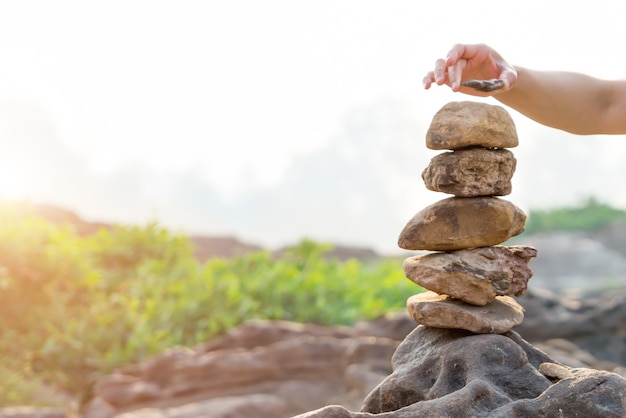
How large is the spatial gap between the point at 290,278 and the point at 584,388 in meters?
10.6

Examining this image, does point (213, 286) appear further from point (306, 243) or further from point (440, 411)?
point (440, 411)

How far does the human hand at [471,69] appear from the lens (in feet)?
12.5

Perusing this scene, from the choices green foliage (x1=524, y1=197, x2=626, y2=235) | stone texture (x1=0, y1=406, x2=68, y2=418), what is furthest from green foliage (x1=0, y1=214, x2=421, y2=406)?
green foliage (x1=524, y1=197, x2=626, y2=235)

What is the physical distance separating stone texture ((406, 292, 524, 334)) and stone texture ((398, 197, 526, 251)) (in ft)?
1.03

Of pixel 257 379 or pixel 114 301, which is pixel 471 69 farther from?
pixel 114 301

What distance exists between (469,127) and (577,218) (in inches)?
1226

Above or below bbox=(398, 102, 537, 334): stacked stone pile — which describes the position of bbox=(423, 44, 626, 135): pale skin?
above

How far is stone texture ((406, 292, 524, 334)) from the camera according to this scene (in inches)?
151

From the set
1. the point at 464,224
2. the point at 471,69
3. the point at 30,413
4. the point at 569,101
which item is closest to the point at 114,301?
the point at 30,413

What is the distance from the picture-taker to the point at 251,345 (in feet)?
32.3

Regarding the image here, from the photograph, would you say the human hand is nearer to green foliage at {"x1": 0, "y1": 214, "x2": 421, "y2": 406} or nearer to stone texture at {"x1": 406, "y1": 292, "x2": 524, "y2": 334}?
stone texture at {"x1": 406, "y1": 292, "x2": 524, "y2": 334}

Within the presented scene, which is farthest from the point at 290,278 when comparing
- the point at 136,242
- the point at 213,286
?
the point at 136,242

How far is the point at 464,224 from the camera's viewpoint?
13.0 ft

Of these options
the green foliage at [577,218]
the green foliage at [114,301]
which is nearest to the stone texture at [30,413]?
the green foliage at [114,301]
